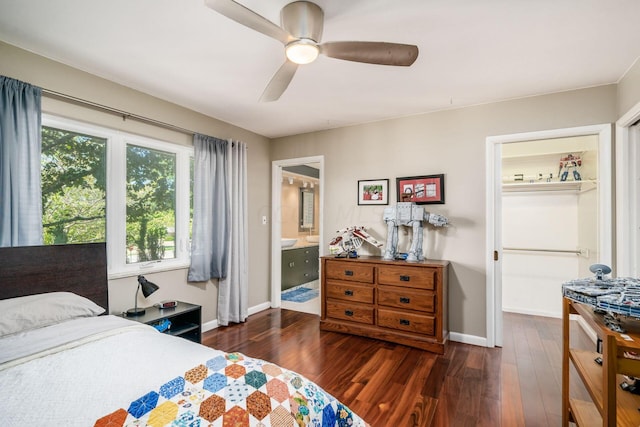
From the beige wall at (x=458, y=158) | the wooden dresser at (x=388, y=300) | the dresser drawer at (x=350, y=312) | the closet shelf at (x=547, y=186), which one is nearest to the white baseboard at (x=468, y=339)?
the beige wall at (x=458, y=158)

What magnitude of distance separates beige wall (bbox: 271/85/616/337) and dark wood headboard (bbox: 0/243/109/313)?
2569mm

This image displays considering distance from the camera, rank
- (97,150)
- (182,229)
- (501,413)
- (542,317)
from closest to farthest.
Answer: (501,413)
(97,150)
(182,229)
(542,317)

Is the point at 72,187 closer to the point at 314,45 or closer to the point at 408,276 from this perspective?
the point at 314,45

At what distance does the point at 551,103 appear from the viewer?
114 inches

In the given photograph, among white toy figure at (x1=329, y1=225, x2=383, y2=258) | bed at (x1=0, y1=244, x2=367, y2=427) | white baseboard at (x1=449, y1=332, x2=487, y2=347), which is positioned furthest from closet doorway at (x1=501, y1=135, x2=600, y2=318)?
bed at (x1=0, y1=244, x2=367, y2=427)

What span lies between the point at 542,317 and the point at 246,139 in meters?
4.46

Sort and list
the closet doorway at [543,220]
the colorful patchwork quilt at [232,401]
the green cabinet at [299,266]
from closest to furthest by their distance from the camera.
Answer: the colorful patchwork quilt at [232,401] < the closet doorway at [543,220] < the green cabinet at [299,266]

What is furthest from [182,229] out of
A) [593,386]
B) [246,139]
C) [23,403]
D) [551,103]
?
[551,103]

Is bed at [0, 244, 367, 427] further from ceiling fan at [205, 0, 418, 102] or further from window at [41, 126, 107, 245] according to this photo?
ceiling fan at [205, 0, 418, 102]

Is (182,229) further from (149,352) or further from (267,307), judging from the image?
(149,352)

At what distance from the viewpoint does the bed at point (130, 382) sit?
0.96m

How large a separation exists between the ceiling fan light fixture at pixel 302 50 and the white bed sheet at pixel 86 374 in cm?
159

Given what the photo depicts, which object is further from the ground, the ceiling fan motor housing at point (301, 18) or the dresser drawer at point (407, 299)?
the ceiling fan motor housing at point (301, 18)

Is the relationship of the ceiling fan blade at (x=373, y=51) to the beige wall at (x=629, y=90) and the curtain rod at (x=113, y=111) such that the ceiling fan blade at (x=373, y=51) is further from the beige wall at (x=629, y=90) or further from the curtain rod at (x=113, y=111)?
the curtain rod at (x=113, y=111)
